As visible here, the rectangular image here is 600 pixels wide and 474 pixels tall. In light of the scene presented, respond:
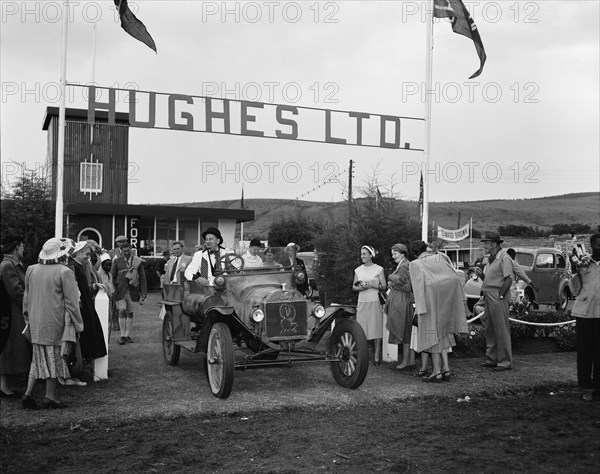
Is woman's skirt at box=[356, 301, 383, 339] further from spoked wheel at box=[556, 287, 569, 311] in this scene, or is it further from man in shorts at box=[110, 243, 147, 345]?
spoked wheel at box=[556, 287, 569, 311]

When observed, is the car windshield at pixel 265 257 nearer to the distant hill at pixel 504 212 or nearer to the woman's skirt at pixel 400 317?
the woman's skirt at pixel 400 317

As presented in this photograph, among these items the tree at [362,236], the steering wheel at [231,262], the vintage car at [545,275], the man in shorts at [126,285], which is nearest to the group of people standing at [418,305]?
the steering wheel at [231,262]

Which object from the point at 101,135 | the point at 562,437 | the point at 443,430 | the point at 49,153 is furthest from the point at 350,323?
the point at 49,153

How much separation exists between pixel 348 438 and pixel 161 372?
3.86m

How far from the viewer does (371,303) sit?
930 centimetres

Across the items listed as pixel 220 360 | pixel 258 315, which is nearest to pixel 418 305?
pixel 258 315

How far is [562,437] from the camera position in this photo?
5.54 m

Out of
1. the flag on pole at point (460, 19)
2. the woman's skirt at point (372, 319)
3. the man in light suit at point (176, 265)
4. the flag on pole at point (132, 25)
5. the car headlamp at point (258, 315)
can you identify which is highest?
the flag on pole at point (460, 19)

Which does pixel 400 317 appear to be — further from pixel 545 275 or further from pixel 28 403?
pixel 545 275

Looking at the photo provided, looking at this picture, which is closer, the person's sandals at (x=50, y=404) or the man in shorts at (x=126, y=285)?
the person's sandals at (x=50, y=404)

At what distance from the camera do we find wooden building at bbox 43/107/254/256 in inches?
1128

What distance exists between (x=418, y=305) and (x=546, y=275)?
13.1 meters

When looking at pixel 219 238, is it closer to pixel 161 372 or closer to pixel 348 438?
pixel 161 372

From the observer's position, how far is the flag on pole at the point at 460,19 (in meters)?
12.1
